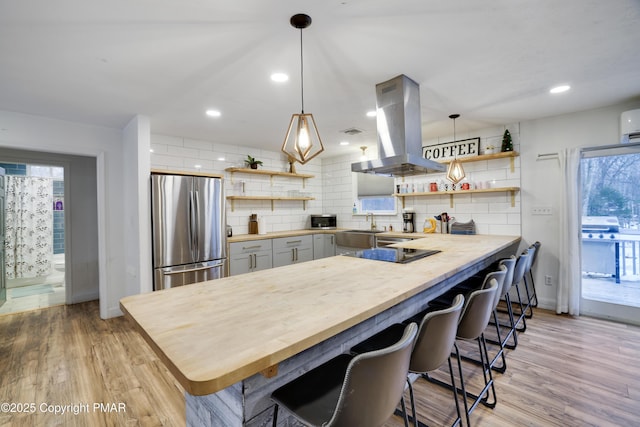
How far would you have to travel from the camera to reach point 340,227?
556 cm

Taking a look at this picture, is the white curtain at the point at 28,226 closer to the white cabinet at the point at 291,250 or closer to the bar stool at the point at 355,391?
the white cabinet at the point at 291,250

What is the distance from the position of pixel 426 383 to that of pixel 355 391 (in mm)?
1623

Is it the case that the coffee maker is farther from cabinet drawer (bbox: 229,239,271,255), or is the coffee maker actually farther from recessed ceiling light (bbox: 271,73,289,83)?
recessed ceiling light (bbox: 271,73,289,83)

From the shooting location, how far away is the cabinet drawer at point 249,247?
3809mm

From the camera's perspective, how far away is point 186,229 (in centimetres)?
328

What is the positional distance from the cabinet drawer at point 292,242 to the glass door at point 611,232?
3.57m

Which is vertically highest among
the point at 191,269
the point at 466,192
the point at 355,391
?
the point at 466,192

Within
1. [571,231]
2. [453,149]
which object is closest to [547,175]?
[571,231]

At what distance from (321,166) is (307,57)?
12.5 ft

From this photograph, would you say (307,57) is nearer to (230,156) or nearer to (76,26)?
(76,26)

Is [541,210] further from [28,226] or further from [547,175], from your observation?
[28,226]

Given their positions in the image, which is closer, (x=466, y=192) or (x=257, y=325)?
(x=257, y=325)

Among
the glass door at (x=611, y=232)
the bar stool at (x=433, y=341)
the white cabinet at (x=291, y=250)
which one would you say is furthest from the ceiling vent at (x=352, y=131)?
the bar stool at (x=433, y=341)

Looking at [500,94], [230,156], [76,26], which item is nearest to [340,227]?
[230,156]
